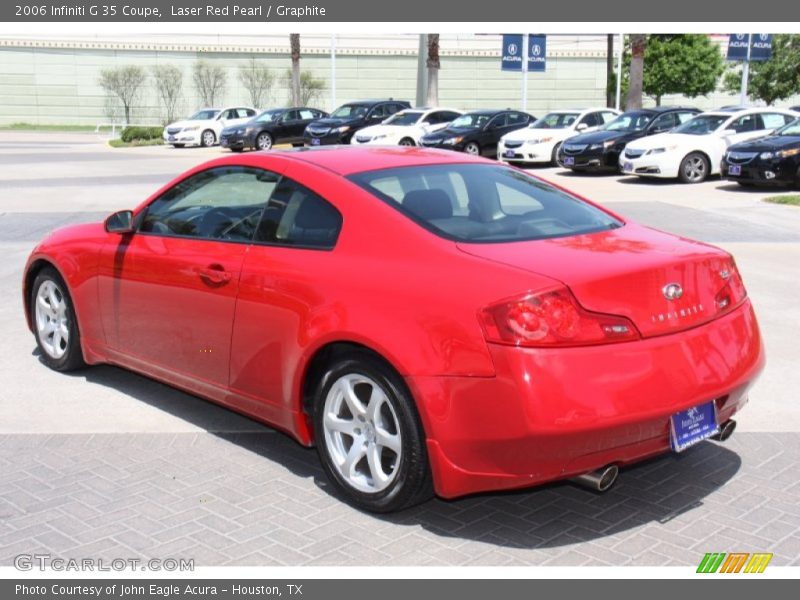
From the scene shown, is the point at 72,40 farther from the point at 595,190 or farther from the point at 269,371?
the point at 269,371

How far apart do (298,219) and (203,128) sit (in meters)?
34.4

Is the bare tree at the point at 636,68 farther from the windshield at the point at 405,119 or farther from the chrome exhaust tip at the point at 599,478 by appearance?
the chrome exhaust tip at the point at 599,478

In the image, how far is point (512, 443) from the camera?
11.9ft

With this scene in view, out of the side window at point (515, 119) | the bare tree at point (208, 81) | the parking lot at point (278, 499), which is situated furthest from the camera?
the bare tree at point (208, 81)

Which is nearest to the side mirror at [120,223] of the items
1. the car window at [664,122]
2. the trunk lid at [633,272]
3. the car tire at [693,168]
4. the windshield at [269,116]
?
the trunk lid at [633,272]

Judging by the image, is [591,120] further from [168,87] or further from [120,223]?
[168,87]

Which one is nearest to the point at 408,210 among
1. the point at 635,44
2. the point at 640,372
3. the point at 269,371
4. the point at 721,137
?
the point at 269,371

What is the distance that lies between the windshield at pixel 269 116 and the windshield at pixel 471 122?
8.28 metres

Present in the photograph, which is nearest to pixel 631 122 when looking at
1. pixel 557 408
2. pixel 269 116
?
pixel 269 116

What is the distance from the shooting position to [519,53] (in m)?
38.7

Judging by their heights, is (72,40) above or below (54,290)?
above

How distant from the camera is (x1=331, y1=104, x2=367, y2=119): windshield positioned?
32.6 metres

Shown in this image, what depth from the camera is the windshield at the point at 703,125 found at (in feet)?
70.3

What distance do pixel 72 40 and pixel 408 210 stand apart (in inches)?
2338
